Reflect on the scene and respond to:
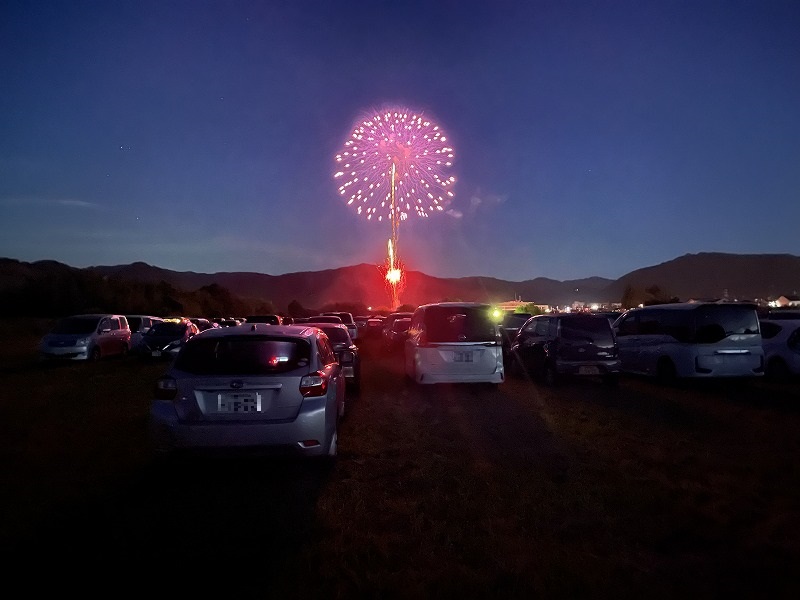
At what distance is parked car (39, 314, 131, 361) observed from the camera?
77.8 feet

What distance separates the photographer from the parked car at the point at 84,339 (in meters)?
23.7

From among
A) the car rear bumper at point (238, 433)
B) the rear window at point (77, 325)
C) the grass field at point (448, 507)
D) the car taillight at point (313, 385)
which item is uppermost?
the rear window at point (77, 325)

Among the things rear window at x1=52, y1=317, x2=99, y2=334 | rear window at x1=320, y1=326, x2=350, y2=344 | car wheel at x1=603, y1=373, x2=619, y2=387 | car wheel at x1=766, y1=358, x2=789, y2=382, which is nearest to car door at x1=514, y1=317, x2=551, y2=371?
car wheel at x1=603, y1=373, x2=619, y2=387

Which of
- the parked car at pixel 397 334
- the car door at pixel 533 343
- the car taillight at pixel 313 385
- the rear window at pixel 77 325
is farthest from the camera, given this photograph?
the parked car at pixel 397 334

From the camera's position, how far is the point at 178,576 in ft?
15.5

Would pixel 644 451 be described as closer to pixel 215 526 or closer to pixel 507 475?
pixel 507 475

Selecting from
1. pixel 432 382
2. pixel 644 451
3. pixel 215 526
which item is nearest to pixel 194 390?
pixel 215 526

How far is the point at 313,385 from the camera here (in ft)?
24.2

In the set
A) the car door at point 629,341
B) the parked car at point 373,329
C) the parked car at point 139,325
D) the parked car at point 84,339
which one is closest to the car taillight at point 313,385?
the car door at point 629,341

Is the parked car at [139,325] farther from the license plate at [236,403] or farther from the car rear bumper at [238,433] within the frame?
A: the license plate at [236,403]

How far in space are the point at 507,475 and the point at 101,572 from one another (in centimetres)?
417

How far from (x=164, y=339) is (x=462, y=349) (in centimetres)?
1515

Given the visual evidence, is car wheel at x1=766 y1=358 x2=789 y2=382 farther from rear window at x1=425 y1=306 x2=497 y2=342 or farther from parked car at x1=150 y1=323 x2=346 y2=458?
parked car at x1=150 y1=323 x2=346 y2=458

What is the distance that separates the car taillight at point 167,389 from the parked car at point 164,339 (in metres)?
18.3
